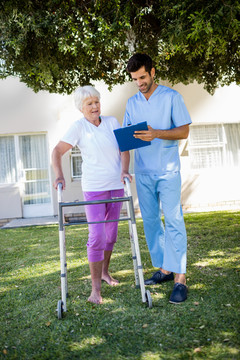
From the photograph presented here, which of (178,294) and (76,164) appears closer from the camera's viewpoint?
(178,294)

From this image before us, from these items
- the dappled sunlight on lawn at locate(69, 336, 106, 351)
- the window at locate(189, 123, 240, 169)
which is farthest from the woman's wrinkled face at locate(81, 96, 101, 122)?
the window at locate(189, 123, 240, 169)

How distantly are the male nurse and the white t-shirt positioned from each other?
0.33m

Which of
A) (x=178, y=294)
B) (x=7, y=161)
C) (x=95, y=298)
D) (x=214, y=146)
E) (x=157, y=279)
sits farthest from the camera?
(x=214, y=146)

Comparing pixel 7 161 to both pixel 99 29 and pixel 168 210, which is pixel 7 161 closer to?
pixel 99 29

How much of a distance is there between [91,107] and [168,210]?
1.21 metres

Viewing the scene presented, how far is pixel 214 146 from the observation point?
1118 cm

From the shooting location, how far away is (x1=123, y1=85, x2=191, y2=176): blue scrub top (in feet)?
11.9

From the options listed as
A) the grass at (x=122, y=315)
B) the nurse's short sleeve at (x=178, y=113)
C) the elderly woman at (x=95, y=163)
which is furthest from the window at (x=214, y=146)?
the elderly woman at (x=95, y=163)

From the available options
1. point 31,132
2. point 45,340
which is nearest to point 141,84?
point 45,340

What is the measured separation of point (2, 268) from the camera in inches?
212

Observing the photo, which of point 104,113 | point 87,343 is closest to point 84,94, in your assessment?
point 87,343

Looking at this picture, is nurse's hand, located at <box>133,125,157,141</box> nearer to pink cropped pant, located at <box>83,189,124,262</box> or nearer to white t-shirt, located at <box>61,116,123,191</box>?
white t-shirt, located at <box>61,116,123,191</box>

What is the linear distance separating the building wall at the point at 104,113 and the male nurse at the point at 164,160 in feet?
22.4

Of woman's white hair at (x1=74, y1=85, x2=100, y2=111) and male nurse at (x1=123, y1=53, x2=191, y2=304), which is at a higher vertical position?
woman's white hair at (x1=74, y1=85, x2=100, y2=111)
